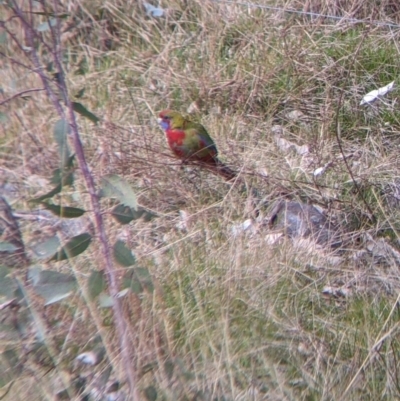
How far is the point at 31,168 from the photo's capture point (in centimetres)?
430

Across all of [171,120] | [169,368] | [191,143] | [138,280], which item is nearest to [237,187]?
[191,143]

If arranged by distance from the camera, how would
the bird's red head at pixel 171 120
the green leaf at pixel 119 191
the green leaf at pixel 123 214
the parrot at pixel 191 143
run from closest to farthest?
1. the green leaf at pixel 119 191
2. the green leaf at pixel 123 214
3. the parrot at pixel 191 143
4. the bird's red head at pixel 171 120

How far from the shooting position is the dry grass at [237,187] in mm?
2553

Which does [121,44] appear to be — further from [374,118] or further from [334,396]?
[334,396]

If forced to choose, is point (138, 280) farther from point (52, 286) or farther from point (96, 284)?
point (52, 286)

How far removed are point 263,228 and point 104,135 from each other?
3.83 ft

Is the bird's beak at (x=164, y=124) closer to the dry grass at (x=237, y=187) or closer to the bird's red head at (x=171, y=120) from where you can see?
the bird's red head at (x=171, y=120)

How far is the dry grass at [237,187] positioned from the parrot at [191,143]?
7 centimetres

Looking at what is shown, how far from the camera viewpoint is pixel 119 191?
85.7 inches

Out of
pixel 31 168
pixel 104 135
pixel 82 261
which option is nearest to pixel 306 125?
pixel 104 135

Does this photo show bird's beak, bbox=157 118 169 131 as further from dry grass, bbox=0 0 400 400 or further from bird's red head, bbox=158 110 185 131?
dry grass, bbox=0 0 400 400

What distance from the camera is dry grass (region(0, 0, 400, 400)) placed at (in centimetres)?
255

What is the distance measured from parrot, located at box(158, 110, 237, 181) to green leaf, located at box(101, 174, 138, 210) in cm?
186

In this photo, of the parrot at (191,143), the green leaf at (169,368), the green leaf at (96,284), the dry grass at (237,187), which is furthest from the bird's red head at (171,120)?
the green leaf at (96,284)
